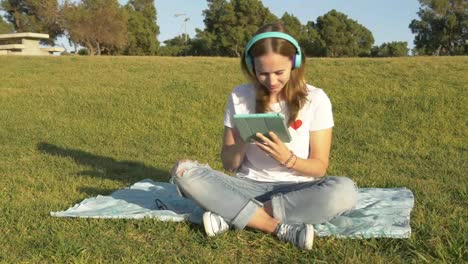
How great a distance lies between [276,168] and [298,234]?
0.58 meters

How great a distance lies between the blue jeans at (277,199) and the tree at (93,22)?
2704 cm

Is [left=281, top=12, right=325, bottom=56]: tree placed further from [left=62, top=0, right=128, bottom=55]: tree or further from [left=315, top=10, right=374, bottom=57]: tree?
[left=62, top=0, right=128, bottom=55]: tree

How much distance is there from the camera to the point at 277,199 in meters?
3.06

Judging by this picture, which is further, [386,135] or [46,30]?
[46,30]

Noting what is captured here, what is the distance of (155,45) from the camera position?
4178cm

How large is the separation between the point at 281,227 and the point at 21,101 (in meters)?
8.08

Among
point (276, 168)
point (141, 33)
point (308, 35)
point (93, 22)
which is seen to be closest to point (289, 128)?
point (276, 168)

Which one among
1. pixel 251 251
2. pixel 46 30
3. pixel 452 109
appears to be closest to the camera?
pixel 251 251

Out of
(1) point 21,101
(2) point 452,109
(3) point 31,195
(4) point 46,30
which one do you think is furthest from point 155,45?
(3) point 31,195

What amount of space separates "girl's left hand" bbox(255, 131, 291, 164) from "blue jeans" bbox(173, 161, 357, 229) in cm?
27

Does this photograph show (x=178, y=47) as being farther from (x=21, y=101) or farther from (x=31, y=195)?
(x=31, y=195)

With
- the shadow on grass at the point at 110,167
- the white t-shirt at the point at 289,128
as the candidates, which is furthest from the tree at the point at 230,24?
the white t-shirt at the point at 289,128

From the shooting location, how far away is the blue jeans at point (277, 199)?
3008 mm

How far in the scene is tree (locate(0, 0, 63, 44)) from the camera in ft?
97.7
